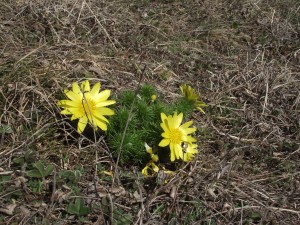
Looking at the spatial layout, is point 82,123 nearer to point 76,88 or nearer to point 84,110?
point 84,110

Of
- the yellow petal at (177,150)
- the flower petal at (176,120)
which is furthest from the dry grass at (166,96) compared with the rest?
the flower petal at (176,120)

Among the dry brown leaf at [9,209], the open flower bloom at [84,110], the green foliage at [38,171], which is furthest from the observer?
the open flower bloom at [84,110]

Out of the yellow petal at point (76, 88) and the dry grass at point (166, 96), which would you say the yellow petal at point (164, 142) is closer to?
the dry grass at point (166, 96)

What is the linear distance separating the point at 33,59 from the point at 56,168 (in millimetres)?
763

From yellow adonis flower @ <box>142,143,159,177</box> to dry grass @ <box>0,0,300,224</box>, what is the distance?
0.06 m

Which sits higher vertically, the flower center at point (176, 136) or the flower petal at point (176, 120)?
the flower petal at point (176, 120)

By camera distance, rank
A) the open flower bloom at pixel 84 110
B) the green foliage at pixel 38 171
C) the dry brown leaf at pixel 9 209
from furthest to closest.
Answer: the open flower bloom at pixel 84 110, the green foliage at pixel 38 171, the dry brown leaf at pixel 9 209

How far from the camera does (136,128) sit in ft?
7.30

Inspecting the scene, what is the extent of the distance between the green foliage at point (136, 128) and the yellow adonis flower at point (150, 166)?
37mm

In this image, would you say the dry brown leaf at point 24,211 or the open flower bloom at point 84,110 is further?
the open flower bloom at point 84,110

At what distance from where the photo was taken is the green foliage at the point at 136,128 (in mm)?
2146

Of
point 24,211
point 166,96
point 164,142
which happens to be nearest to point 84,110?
point 164,142

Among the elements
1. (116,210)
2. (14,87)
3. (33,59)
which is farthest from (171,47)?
(116,210)

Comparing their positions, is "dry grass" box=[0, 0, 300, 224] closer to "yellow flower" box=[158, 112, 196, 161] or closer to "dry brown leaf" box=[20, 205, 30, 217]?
"dry brown leaf" box=[20, 205, 30, 217]
